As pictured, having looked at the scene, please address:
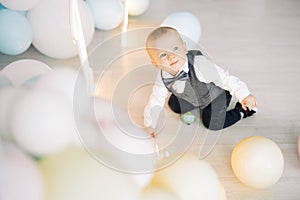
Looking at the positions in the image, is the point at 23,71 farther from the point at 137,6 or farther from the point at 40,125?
the point at 137,6

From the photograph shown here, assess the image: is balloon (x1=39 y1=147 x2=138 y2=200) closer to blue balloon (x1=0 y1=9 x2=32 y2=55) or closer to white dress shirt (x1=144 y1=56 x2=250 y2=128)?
white dress shirt (x1=144 y1=56 x2=250 y2=128)

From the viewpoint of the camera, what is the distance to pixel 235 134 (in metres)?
1.27

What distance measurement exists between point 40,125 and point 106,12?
0.69m

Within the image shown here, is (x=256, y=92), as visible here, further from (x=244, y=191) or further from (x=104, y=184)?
(x=104, y=184)

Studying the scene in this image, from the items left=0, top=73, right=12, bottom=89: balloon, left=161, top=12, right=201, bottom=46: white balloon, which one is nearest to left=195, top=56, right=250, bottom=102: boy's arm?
Result: left=161, top=12, right=201, bottom=46: white balloon

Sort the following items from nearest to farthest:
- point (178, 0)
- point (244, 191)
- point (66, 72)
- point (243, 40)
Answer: point (66, 72) < point (244, 191) < point (243, 40) < point (178, 0)

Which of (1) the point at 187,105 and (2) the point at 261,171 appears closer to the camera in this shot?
(2) the point at 261,171

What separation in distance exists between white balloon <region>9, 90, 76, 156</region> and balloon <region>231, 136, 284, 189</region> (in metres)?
0.44

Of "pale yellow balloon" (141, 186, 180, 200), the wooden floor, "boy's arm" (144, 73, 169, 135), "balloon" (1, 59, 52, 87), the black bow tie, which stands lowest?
the wooden floor

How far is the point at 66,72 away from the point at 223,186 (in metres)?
0.48

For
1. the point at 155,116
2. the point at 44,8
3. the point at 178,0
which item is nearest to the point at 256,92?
the point at 155,116

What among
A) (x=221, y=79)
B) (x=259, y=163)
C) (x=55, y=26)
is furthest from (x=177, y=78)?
(x=55, y=26)

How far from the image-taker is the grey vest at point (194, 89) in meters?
1.18

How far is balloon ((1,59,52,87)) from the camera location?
42.9 inches
